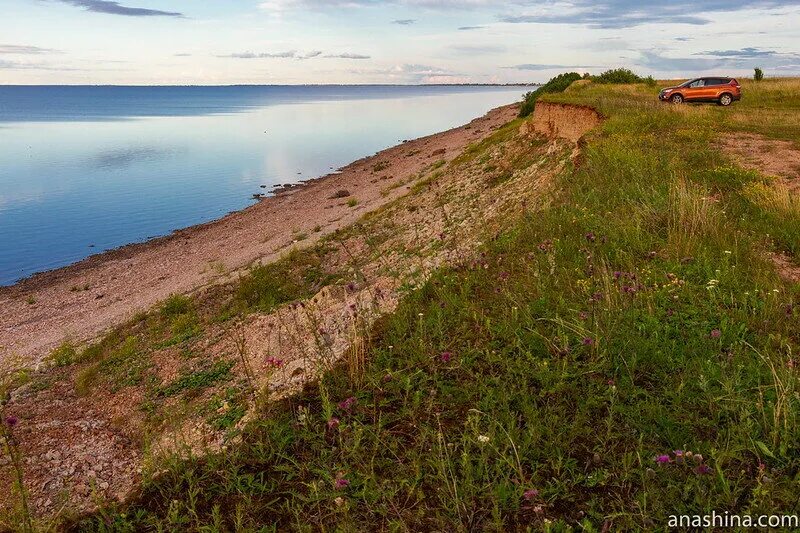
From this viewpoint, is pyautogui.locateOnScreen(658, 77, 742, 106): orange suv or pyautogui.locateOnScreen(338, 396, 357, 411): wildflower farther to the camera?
pyautogui.locateOnScreen(658, 77, 742, 106): orange suv

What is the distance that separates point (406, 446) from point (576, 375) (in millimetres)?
1880

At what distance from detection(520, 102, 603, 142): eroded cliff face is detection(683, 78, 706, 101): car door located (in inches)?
469

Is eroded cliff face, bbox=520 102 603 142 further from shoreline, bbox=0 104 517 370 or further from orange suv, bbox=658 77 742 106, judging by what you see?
orange suv, bbox=658 77 742 106

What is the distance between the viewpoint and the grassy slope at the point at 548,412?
13.1 ft

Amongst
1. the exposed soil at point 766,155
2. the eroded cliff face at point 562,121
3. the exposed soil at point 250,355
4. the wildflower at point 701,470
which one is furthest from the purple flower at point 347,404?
the eroded cliff face at point 562,121

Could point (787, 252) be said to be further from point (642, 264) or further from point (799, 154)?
point (799, 154)

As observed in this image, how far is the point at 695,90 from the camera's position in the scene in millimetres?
33594

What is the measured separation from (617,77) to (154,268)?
40.5m

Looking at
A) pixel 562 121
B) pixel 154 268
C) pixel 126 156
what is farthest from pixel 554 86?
pixel 126 156

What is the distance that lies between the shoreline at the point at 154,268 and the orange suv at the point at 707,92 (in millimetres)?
18524

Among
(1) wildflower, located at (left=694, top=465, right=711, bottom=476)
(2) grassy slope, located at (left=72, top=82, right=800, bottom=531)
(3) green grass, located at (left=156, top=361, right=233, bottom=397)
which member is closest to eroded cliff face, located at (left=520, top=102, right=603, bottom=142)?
(2) grassy slope, located at (left=72, top=82, right=800, bottom=531)

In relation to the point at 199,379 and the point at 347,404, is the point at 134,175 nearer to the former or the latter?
the point at 199,379

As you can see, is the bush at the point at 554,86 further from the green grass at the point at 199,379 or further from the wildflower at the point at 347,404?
the wildflower at the point at 347,404

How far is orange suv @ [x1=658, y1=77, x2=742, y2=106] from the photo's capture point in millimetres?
32562
